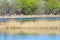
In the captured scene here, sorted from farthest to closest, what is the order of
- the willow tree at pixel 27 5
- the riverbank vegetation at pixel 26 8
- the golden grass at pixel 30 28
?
the willow tree at pixel 27 5 → the riverbank vegetation at pixel 26 8 → the golden grass at pixel 30 28

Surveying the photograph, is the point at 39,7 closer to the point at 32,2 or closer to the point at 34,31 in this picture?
the point at 32,2

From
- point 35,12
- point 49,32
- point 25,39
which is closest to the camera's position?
point 25,39

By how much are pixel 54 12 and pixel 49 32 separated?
29.9 m

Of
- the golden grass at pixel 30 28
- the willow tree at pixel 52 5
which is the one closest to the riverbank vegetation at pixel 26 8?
the willow tree at pixel 52 5

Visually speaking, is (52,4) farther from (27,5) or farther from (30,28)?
(30,28)

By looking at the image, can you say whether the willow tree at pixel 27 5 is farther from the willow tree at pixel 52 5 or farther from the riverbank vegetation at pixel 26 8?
the willow tree at pixel 52 5

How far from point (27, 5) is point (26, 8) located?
83cm

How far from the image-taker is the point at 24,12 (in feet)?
162

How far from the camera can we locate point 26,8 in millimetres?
49250

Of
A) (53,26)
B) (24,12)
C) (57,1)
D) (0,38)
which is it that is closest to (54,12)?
(57,1)

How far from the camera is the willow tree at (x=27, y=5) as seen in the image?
49.1m

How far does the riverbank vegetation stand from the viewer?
48906 millimetres

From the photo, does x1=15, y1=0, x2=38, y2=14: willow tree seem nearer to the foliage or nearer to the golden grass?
the foliage

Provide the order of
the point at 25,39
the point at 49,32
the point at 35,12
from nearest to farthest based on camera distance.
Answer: the point at 25,39
the point at 49,32
the point at 35,12
